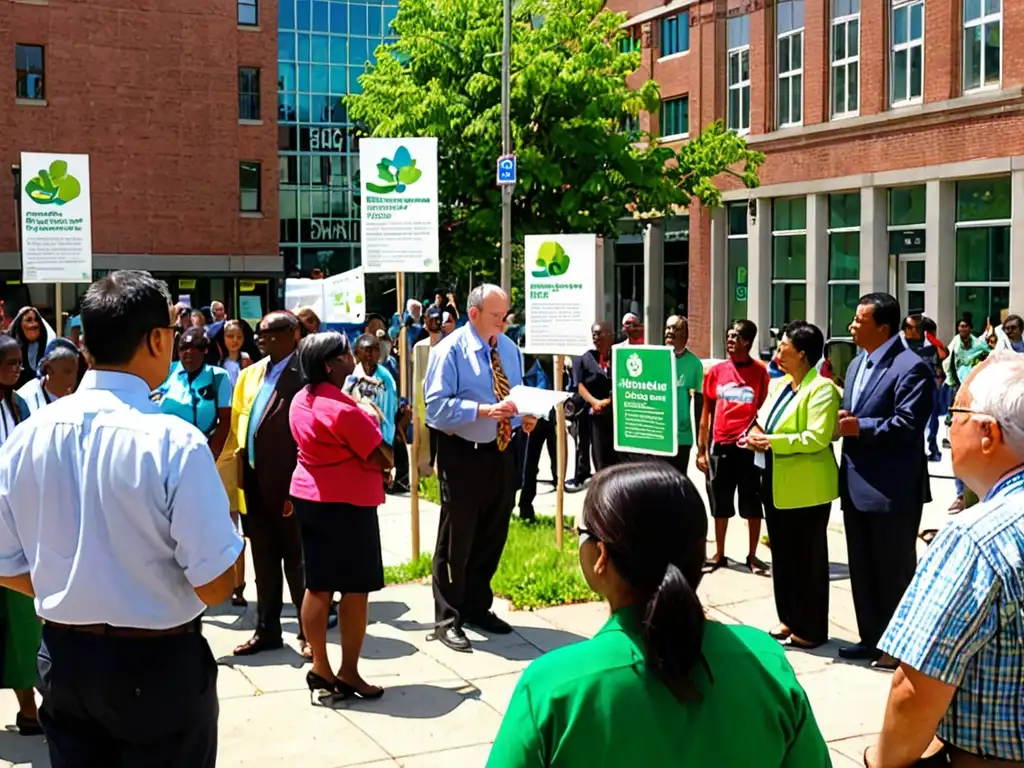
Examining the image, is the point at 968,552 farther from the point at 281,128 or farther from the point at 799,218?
the point at 281,128

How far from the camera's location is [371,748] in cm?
583

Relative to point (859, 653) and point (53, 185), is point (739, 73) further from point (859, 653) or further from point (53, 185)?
point (859, 653)

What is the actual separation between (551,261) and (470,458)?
345 centimetres

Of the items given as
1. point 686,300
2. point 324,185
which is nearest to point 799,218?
point 686,300

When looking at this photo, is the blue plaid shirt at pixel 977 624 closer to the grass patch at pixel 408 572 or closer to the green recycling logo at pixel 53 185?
the grass patch at pixel 408 572

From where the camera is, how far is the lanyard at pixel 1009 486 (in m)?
2.73

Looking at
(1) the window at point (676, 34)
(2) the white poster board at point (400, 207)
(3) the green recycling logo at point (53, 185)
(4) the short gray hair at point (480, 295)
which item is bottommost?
(4) the short gray hair at point (480, 295)

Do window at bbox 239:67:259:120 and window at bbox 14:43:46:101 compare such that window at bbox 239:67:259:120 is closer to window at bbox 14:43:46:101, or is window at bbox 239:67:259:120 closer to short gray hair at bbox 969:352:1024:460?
window at bbox 14:43:46:101

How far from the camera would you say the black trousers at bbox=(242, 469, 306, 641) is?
743 cm

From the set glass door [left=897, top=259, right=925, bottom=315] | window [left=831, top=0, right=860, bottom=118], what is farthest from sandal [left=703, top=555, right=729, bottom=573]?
window [left=831, top=0, right=860, bottom=118]

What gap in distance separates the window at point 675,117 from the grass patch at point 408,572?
2531 centimetres

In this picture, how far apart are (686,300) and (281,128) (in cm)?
3073

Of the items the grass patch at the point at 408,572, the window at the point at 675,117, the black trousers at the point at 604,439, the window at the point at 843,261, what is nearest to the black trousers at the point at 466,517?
the grass patch at the point at 408,572

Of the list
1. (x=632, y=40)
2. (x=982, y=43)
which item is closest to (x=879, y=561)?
(x=982, y=43)
